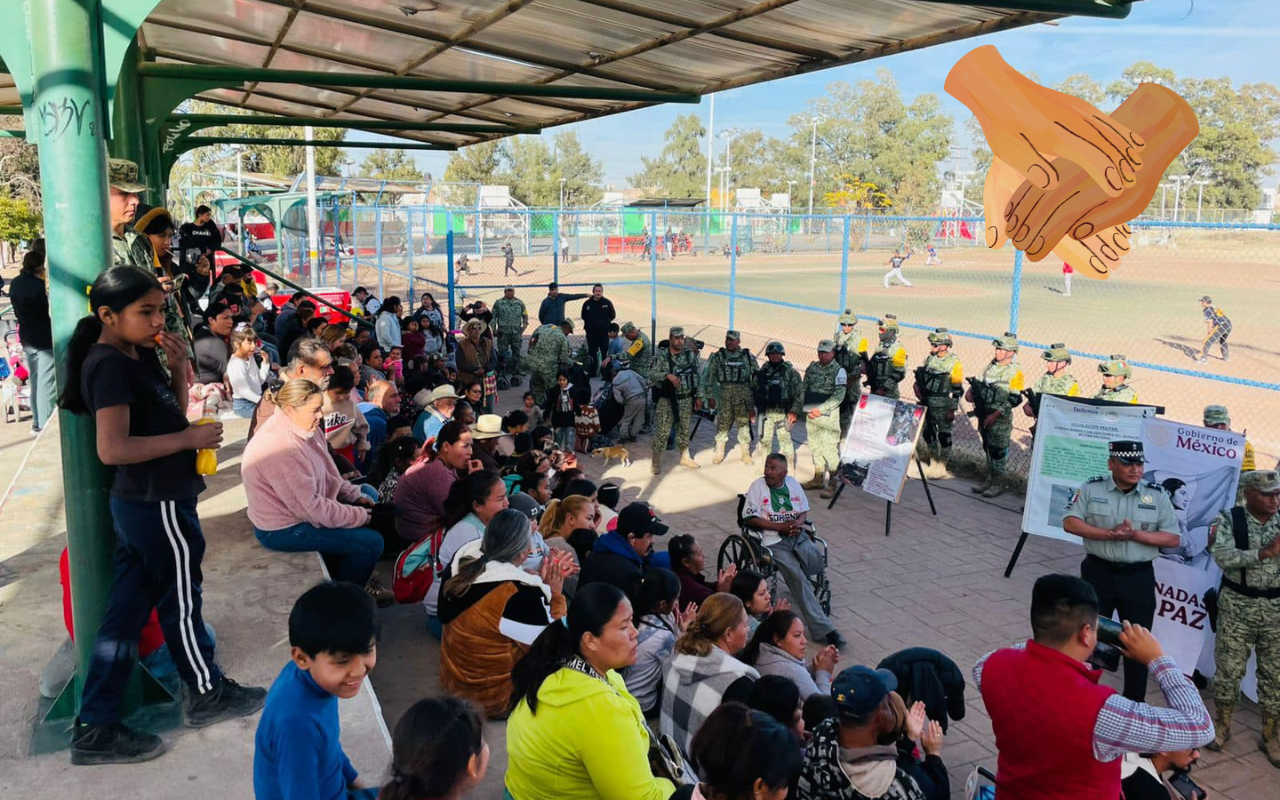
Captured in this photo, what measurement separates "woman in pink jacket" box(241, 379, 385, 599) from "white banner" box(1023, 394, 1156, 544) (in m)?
5.41

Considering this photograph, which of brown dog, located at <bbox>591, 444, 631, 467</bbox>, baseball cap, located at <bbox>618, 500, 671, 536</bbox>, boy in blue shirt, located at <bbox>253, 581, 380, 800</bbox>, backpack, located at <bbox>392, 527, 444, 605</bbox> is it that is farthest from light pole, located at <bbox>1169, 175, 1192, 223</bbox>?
boy in blue shirt, located at <bbox>253, 581, 380, 800</bbox>

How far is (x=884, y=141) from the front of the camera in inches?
3068

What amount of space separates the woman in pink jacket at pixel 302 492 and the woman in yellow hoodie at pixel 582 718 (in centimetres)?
233

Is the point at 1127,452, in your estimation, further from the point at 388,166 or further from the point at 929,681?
the point at 388,166

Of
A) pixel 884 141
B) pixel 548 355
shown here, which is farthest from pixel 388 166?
pixel 548 355

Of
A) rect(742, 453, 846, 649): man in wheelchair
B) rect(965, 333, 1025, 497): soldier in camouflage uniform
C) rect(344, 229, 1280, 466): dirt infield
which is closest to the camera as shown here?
rect(742, 453, 846, 649): man in wheelchair

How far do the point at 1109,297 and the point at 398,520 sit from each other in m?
29.8

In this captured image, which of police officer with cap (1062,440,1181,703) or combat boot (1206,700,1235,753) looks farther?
police officer with cap (1062,440,1181,703)

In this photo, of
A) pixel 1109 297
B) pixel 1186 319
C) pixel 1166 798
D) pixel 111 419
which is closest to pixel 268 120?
pixel 111 419

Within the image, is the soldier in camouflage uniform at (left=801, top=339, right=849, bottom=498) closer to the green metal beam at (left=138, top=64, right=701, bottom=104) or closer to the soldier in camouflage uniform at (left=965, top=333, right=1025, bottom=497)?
the soldier in camouflage uniform at (left=965, top=333, right=1025, bottom=497)

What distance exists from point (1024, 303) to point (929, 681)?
2660 cm

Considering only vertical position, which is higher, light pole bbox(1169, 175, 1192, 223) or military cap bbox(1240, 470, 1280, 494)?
light pole bbox(1169, 175, 1192, 223)

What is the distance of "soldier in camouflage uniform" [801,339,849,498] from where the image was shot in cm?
1068

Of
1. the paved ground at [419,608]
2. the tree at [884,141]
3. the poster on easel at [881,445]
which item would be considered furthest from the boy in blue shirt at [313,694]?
the tree at [884,141]
